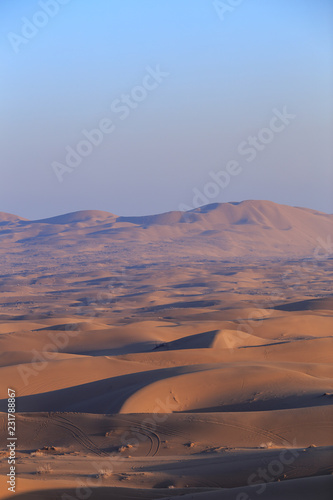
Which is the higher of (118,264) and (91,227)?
(91,227)

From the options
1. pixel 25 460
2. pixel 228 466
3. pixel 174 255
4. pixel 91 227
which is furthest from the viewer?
pixel 91 227

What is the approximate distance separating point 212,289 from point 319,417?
44106 mm

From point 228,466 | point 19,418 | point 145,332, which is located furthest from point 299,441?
point 145,332

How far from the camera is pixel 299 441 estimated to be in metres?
10.4

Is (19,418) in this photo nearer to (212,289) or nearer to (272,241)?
(212,289)

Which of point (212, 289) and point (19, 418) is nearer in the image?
point (19, 418)

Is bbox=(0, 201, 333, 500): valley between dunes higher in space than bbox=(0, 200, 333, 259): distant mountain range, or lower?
lower

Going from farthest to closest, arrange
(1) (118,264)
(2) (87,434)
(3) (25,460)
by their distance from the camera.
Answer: (1) (118,264), (2) (87,434), (3) (25,460)

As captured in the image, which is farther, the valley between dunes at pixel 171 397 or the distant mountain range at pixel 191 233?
the distant mountain range at pixel 191 233

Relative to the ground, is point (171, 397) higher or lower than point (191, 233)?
lower

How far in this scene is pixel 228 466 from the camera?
8125 mm

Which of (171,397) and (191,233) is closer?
(171,397)

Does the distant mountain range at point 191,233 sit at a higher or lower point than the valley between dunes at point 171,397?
higher

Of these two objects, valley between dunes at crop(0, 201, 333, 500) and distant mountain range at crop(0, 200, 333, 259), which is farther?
distant mountain range at crop(0, 200, 333, 259)
